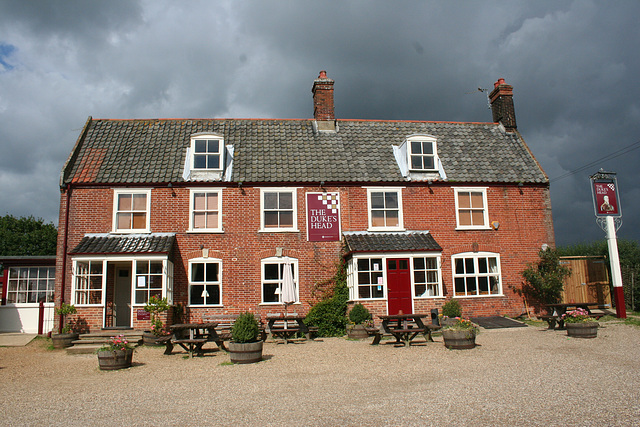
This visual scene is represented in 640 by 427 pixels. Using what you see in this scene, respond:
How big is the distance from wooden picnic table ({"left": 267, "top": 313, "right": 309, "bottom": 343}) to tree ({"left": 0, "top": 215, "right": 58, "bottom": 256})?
31520 millimetres

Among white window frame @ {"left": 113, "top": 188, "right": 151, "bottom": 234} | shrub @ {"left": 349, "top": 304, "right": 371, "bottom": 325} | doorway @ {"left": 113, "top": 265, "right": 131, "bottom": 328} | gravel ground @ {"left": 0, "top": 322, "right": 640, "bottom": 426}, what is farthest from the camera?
white window frame @ {"left": 113, "top": 188, "right": 151, "bottom": 234}

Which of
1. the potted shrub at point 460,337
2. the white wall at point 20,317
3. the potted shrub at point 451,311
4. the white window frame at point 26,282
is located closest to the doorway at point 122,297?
the white wall at point 20,317

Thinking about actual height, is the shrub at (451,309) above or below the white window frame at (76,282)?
below

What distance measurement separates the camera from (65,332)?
16297mm

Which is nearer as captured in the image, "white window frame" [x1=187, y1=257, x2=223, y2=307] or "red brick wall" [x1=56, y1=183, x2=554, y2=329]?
"white window frame" [x1=187, y1=257, x2=223, y2=307]

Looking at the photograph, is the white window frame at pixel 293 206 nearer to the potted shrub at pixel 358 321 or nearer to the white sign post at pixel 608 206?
the potted shrub at pixel 358 321

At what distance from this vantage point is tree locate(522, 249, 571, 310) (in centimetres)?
1869

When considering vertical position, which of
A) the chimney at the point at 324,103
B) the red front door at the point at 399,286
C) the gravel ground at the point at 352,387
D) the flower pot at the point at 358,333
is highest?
the chimney at the point at 324,103

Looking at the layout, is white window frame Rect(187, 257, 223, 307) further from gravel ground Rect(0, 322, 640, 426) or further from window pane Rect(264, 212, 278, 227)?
gravel ground Rect(0, 322, 640, 426)

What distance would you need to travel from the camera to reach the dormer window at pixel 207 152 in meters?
18.9

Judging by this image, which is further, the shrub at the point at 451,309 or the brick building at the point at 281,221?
the brick building at the point at 281,221

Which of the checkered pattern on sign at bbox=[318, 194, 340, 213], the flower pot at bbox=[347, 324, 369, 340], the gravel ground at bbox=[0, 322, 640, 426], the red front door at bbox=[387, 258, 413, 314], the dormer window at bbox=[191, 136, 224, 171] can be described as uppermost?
the dormer window at bbox=[191, 136, 224, 171]

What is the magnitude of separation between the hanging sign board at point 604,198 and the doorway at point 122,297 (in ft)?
57.8

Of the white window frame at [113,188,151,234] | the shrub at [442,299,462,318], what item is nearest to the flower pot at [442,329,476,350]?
the shrub at [442,299,462,318]
